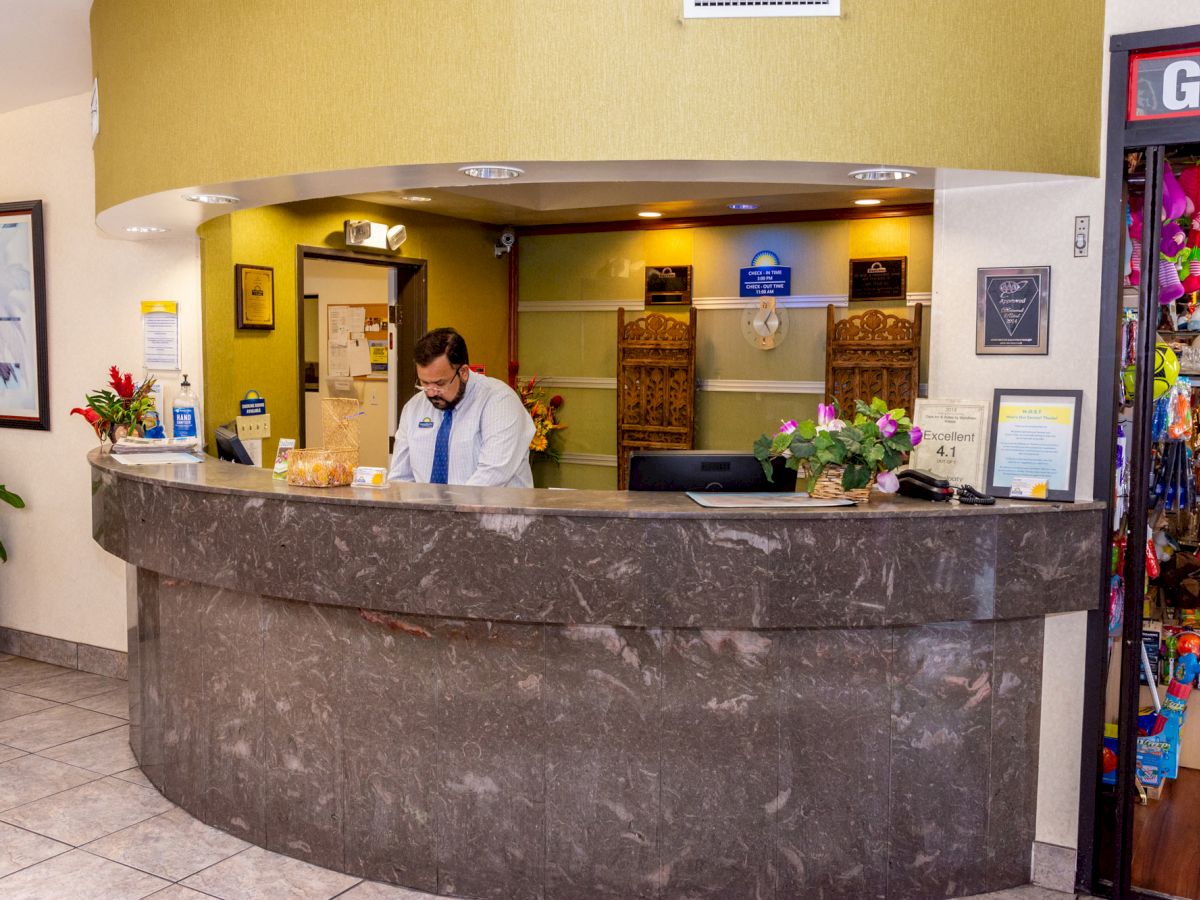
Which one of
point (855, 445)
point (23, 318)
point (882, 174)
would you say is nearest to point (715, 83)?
point (882, 174)

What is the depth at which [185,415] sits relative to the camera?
4773mm

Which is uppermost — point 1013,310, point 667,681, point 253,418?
point 1013,310

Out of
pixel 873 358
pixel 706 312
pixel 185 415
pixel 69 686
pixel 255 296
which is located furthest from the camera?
pixel 706 312

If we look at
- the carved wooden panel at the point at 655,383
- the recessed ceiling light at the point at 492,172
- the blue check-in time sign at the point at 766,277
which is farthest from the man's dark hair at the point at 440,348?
the blue check-in time sign at the point at 766,277

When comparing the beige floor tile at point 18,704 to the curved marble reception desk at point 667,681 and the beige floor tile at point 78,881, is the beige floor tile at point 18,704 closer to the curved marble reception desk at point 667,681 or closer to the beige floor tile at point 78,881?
the beige floor tile at point 78,881

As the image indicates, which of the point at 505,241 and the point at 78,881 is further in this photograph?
the point at 505,241

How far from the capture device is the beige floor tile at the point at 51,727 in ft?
15.1

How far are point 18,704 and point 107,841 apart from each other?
6.12ft

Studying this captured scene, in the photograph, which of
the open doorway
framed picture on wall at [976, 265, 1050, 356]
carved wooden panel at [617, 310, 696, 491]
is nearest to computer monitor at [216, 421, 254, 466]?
the open doorway

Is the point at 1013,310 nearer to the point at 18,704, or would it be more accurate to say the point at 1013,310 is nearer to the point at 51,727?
the point at 51,727

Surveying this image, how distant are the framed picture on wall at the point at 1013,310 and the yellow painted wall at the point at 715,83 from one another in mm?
332

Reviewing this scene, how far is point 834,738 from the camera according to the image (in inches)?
121

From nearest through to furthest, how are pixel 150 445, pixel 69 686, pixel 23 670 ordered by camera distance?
pixel 150 445 → pixel 69 686 → pixel 23 670

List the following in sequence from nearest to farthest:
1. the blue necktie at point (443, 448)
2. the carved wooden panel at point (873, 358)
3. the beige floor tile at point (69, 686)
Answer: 1. the blue necktie at point (443, 448)
2. the beige floor tile at point (69, 686)
3. the carved wooden panel at point (873, 358)
